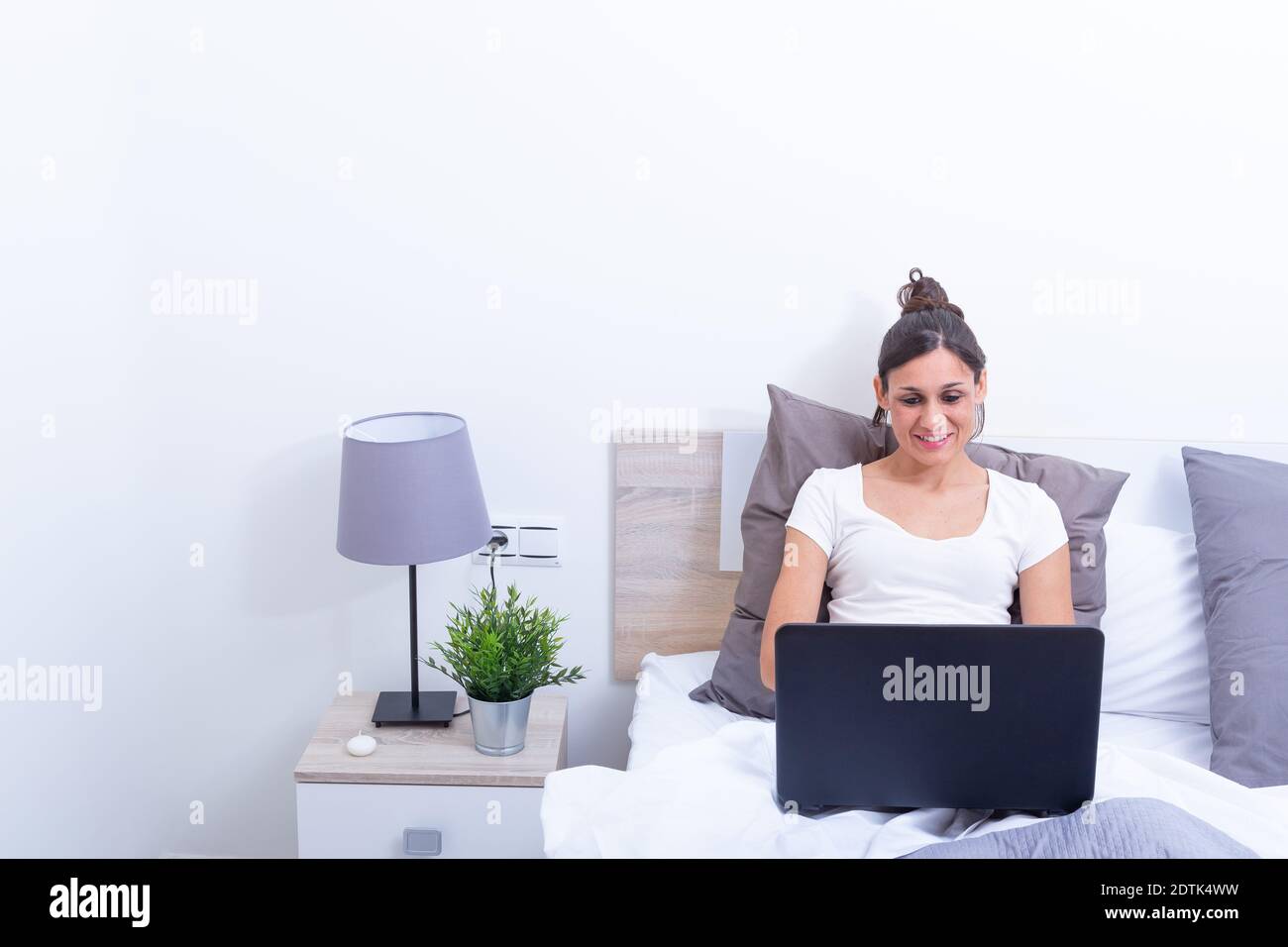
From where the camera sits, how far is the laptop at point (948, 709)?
1.24m

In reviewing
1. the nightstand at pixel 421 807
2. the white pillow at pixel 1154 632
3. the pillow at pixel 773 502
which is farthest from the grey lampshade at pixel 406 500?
the white pillow at pixel 1154 632

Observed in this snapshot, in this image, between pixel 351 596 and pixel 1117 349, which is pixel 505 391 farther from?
pixel 1117 349

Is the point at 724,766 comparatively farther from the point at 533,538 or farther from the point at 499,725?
the point at 533,538

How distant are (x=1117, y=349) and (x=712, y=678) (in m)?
0.96

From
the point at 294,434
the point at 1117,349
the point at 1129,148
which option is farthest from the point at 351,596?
the point at 1129,148

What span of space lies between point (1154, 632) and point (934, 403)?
559 millimetres

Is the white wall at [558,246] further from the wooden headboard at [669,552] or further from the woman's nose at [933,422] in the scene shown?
the woman's nose at [933,422]

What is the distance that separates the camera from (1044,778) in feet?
4.20

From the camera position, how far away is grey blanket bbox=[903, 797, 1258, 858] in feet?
3.78

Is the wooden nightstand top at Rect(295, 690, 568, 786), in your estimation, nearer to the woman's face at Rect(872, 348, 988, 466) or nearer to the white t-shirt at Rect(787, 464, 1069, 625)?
the white t-shirt at Rect(787, 464, 1069, 625)

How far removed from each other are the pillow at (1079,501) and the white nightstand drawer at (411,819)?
87 cm

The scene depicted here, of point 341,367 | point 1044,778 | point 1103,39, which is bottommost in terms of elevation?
point 1044,778

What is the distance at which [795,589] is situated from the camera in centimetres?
169

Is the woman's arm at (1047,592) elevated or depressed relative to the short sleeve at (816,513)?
depressed
